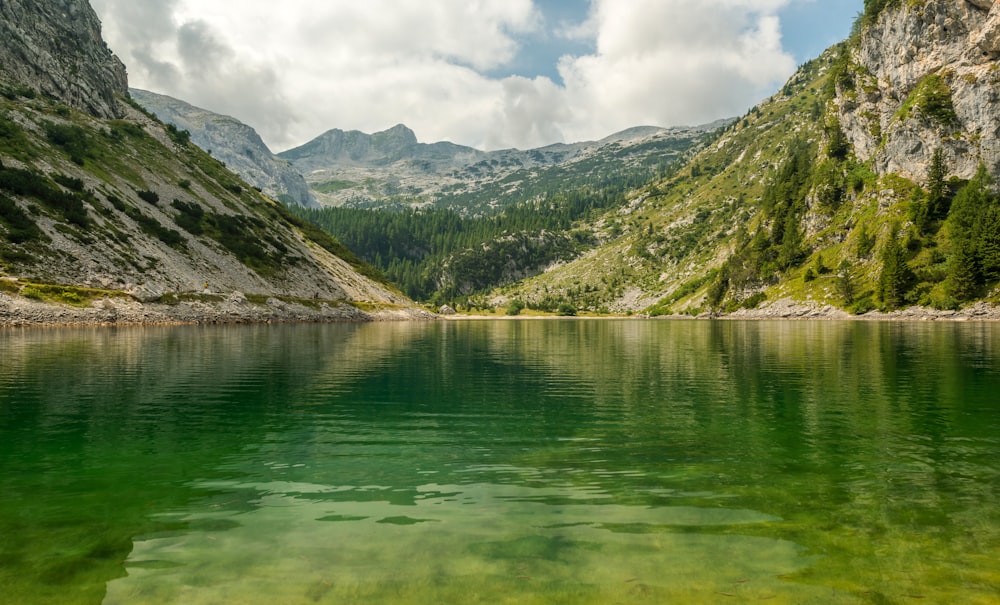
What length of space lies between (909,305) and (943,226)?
3256cm

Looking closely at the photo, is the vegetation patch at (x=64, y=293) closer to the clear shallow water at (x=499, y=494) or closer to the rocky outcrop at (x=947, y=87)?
the clear shallow water at (x=499, y=494)

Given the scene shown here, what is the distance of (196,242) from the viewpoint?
144m

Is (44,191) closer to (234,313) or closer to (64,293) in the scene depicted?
(64,293)

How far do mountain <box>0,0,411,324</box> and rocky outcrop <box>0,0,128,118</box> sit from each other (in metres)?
0.42

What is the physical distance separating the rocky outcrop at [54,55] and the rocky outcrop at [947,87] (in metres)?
294

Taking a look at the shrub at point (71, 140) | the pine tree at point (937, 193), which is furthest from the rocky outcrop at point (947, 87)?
the shrub at point (71, 140)

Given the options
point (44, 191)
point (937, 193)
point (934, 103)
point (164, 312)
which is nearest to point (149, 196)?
point (44, 191)

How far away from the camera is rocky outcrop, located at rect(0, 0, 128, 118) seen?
169m

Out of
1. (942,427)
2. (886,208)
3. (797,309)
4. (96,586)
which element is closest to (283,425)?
(96,586)

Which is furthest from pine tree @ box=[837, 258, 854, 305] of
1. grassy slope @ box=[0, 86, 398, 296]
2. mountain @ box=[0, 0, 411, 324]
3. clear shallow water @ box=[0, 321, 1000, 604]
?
grassy slope @ box=[0, 86, 398, 296]

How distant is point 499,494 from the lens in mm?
16172

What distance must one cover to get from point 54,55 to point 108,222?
355 feet

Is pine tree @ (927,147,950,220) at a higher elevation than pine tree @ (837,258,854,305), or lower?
higher

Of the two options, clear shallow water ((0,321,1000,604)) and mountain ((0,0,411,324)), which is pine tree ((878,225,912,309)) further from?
mountain ((0,0,411,324))
